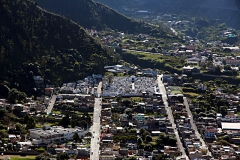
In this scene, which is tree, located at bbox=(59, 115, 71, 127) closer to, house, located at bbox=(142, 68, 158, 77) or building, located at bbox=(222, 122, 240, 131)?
building, located at bbox=(222, 122, 240, 131)

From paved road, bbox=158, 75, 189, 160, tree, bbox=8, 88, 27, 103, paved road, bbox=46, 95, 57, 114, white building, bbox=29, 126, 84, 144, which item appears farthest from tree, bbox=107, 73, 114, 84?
white building, bbox=29, 126, 84, 144

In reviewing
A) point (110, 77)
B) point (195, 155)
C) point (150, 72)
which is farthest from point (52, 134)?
point (150, 72)

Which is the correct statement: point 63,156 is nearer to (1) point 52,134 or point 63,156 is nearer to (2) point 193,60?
(1) point 52,134

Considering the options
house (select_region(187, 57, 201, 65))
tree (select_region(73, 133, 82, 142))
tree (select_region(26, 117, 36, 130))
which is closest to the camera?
tree (select_region(73, 133, 82, 142))

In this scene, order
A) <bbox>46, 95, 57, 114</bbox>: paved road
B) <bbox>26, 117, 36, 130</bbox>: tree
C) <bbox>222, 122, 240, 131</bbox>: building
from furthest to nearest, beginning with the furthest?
<bbox>46, 95, 57, 114</bbox>: paved road
<bbox>222, 122, 240, 131</bbox>: building
<bbox>26, 117, 36, 130</bbox>: tree

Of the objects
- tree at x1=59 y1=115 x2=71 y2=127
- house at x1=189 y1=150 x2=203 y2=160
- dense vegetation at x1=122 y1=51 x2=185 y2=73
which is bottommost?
house at x1=189 y1=150 x2=203 y2=160

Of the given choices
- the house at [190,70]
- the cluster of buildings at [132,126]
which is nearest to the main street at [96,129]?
the cluster of buildings at [132,126]

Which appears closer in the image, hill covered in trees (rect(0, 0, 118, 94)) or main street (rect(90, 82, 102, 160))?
main street (rect(90, 82, 102, 160))
